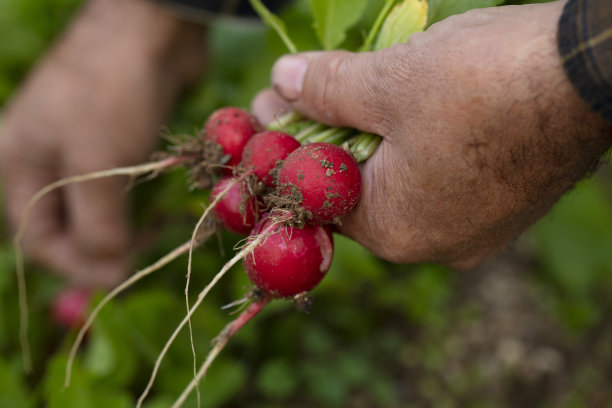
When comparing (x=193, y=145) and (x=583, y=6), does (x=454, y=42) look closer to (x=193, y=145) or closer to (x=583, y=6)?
(x=583, y=6)

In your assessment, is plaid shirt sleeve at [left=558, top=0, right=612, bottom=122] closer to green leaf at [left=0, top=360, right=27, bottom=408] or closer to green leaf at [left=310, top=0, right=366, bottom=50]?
green leaf at [left=310, top=0, right=366, bottom=50]

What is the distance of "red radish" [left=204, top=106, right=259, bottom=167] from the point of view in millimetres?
1401

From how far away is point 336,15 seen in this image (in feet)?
4.66

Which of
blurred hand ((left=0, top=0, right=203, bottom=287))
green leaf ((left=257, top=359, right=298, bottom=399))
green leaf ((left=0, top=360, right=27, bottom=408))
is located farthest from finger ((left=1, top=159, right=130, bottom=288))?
green leaf ((left=257, top=359, right=298, bottom=399))

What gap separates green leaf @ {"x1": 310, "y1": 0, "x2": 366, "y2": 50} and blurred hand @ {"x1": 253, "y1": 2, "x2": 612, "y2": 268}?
14 cm

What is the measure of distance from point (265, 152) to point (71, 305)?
1.87 meters

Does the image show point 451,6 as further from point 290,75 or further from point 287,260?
point 287,260

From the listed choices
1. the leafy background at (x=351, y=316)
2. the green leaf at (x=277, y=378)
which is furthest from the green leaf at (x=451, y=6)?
the green leaf at (x=277, y=378)

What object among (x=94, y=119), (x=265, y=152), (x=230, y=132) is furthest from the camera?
(x=94, y=119)

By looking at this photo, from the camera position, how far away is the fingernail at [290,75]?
4.50 ft

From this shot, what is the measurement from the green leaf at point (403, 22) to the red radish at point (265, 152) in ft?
1.21

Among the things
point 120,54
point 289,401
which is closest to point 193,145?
point 120,54

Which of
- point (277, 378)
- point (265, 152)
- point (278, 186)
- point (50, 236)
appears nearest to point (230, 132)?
point (265, 152)

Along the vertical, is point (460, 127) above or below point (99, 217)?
above
